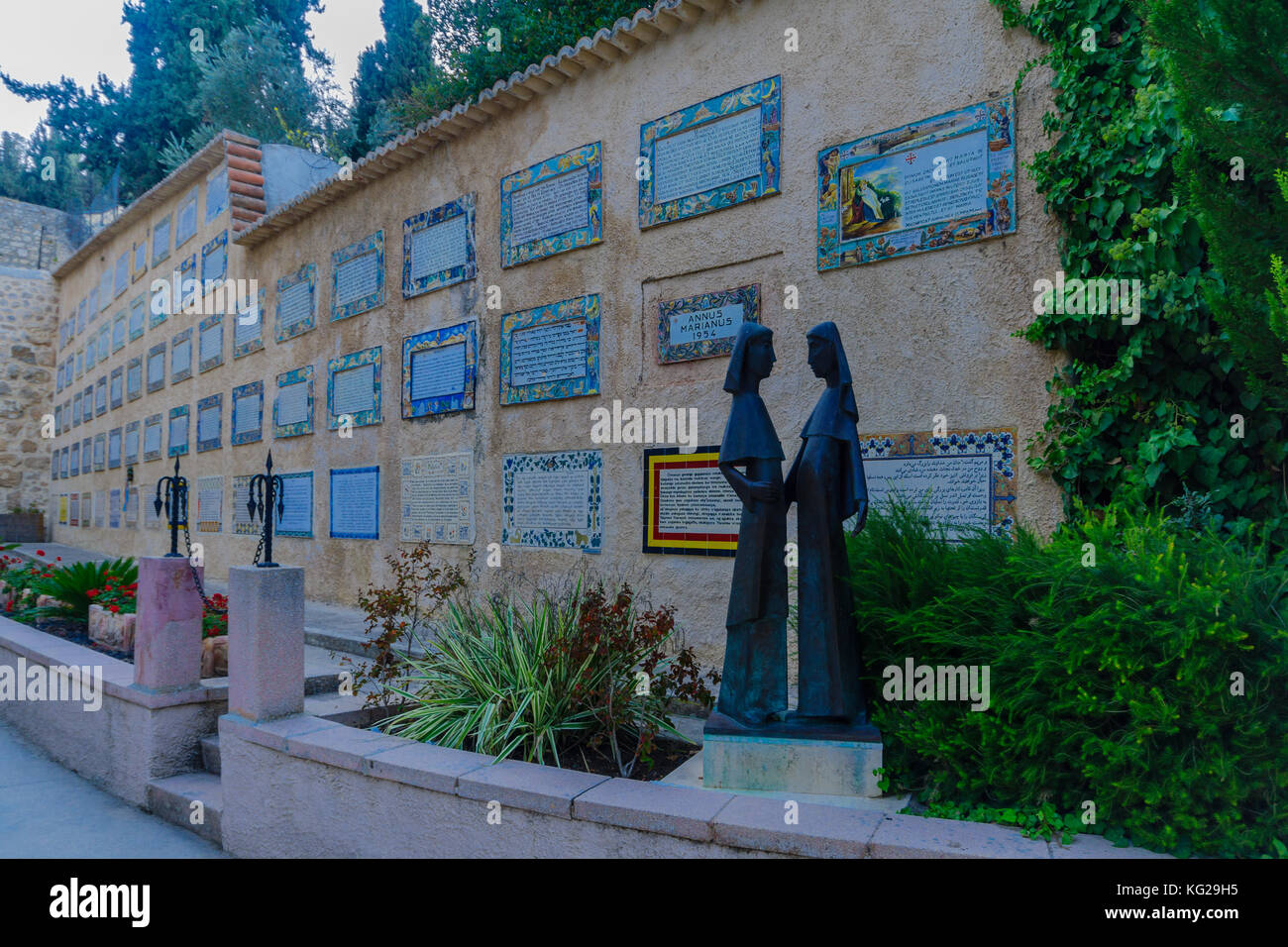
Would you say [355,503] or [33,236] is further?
[33,236]

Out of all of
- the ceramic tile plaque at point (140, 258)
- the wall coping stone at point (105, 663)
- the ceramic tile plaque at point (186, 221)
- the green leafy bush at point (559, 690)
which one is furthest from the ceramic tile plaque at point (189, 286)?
the green leafy bush at point (559, 690)

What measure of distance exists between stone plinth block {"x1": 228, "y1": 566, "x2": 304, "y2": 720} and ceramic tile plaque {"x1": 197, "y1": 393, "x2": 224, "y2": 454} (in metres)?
9.25

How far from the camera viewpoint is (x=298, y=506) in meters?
10.4

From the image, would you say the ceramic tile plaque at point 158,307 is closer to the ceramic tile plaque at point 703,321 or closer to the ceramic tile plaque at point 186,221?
the ceramic tile plaque at point 186,221

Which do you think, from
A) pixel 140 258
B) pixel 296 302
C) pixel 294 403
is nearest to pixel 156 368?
pixel 140 258

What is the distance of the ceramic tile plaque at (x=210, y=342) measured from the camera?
12469 millimetres

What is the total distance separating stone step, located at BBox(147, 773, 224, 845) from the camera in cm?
424

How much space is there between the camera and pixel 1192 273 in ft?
13.3

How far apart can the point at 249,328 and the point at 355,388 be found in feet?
11.4

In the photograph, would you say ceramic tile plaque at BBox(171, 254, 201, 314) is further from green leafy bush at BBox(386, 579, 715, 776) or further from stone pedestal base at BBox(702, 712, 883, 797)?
stone pedestal base at BBox(702, 712, 883, 797)

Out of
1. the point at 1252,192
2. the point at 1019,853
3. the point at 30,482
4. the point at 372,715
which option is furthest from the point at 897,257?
the point at 30,482

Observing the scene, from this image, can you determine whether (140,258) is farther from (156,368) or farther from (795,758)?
(795,758)

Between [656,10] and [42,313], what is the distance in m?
21.6

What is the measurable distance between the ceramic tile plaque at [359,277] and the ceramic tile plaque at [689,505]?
4656mm
